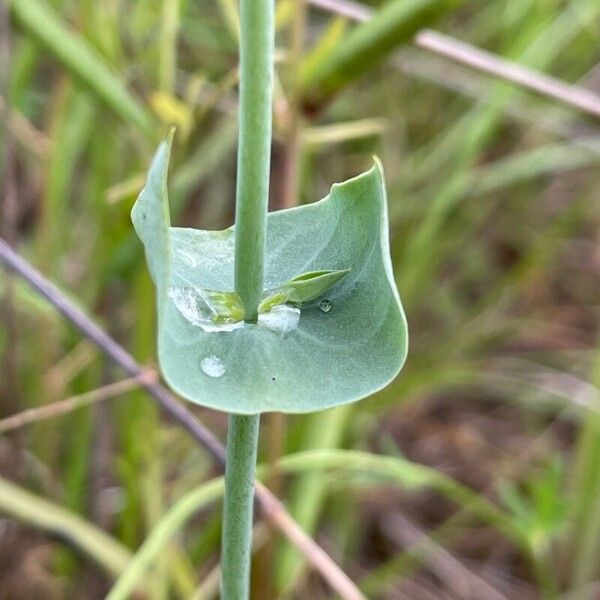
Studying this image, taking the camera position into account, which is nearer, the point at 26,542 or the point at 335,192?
the point at 335,192

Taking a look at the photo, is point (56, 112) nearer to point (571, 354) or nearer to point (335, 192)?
point (335, 192)

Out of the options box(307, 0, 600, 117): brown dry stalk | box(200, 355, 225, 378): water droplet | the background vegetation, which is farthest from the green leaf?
box(307, 0, 600, 117): brown dry stalk

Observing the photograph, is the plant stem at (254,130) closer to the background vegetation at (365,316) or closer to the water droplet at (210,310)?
the water droplet at (210,310)

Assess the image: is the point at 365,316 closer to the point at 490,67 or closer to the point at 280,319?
the point at 280,319

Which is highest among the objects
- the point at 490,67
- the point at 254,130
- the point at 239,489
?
the point at 490,67

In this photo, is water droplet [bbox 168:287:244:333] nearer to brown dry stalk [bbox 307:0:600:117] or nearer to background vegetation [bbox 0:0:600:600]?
background vegetation [bbox 0:0:600:600]

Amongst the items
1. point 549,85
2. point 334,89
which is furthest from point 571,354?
point 334,89

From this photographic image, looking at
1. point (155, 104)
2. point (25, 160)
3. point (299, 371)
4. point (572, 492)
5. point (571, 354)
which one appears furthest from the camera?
point (571, 354)

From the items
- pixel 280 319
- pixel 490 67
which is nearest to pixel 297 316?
pixel 280 319
